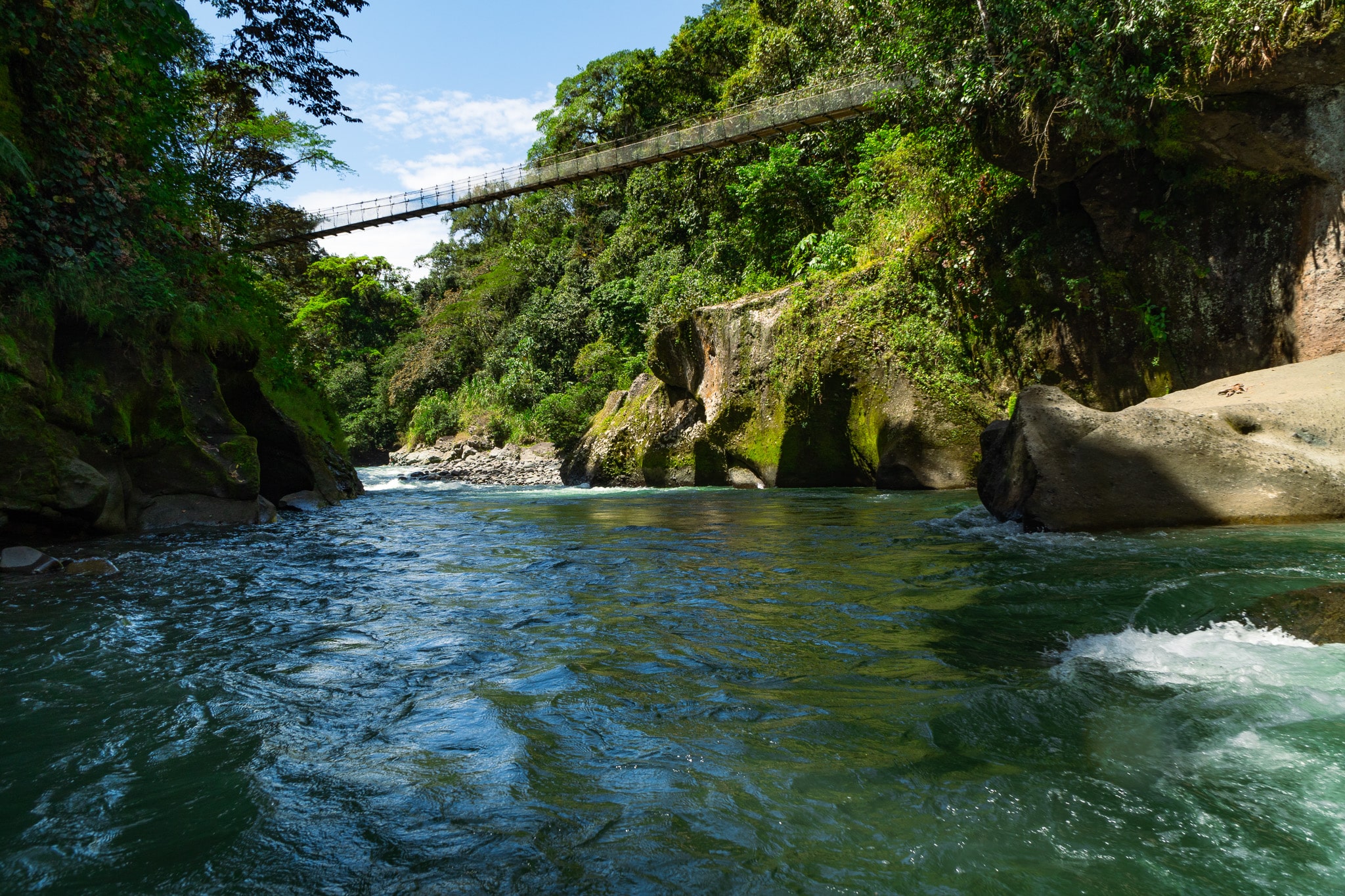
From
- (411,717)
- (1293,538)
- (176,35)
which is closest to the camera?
(411,717)

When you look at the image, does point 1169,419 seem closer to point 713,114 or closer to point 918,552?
point 918,552

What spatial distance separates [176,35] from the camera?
8.43m

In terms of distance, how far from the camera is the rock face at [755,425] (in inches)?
433

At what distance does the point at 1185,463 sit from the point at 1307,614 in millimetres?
3348

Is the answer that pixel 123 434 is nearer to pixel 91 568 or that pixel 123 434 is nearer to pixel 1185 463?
pixel 91 568

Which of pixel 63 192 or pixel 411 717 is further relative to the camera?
pixel 63 192

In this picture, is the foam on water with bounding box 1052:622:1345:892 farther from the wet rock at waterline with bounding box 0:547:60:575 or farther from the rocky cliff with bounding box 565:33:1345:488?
the rocky cliff with bounding box 565:33:1345:488

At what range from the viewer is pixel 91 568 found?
5.79 m

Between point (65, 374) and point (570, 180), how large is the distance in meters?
14.7

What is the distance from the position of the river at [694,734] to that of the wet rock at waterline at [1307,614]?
106 millimetres

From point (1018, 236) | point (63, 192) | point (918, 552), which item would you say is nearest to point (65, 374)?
point (63, 192)

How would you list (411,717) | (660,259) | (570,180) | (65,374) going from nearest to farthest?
1. (411,717)
2. (65,374)
3. (570,180)
4. (660,259)

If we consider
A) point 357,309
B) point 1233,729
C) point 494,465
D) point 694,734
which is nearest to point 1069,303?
point 1233,729

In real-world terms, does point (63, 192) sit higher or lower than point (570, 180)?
lower
